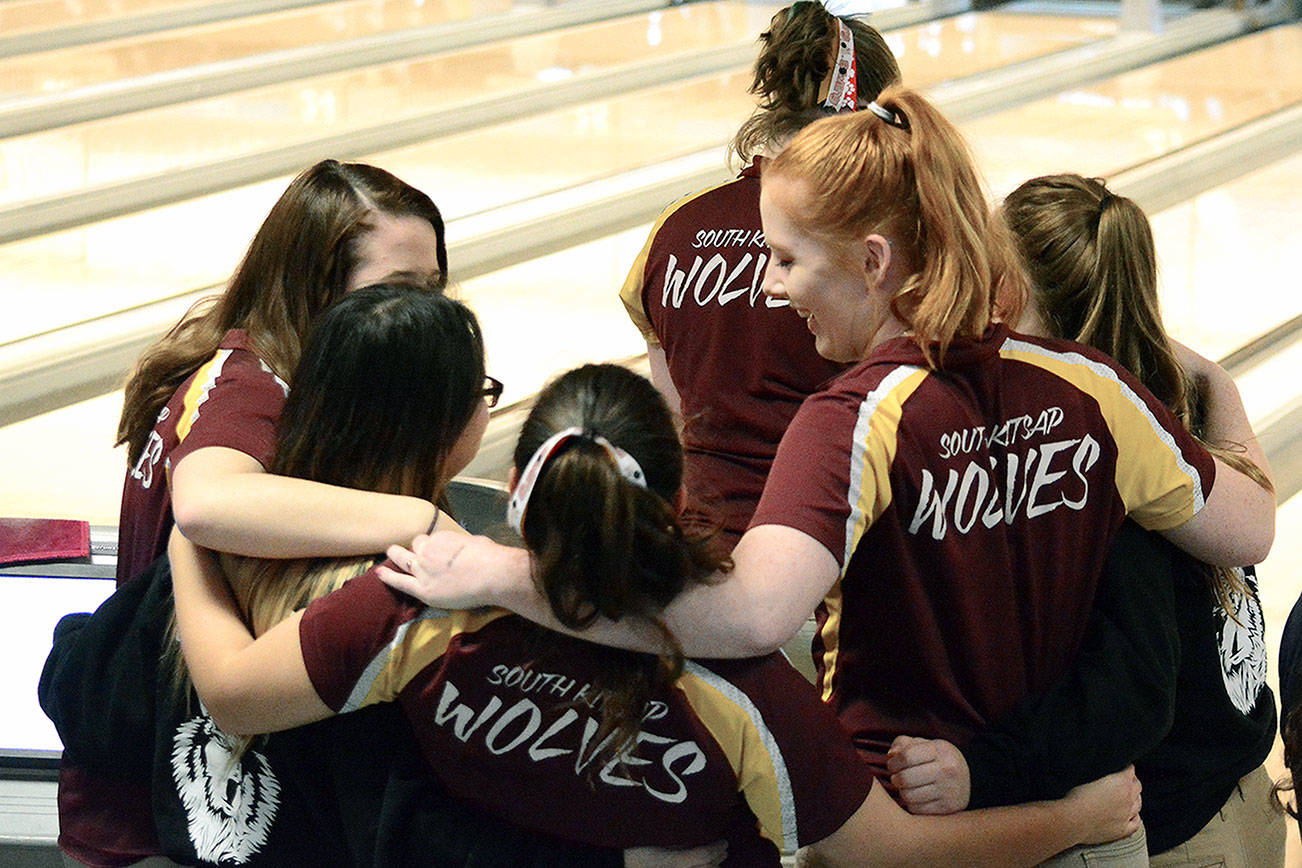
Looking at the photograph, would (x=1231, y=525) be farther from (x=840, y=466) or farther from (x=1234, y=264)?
(x=1234, y=264)

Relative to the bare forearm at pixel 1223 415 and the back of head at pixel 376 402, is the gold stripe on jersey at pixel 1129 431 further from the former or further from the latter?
the back of head at pixel 376 402

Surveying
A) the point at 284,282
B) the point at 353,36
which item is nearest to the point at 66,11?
the point at 353,36

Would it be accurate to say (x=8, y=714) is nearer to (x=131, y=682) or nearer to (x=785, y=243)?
(x=131, y=682)

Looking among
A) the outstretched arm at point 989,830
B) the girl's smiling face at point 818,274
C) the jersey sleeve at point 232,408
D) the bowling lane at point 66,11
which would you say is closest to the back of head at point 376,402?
the jersey sleeve at point 232,408

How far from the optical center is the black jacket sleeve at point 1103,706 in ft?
3.67

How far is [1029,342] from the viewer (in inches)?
43.9

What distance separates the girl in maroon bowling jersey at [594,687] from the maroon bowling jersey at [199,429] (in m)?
0.27

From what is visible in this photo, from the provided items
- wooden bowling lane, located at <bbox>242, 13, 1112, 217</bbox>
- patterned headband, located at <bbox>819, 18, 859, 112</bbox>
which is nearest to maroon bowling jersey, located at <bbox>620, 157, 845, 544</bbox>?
patterned headband, located at <bbox>819, 18, 859, 112</bbox>

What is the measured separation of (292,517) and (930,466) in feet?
1.63

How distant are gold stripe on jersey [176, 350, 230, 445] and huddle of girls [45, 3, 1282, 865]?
0.14ft

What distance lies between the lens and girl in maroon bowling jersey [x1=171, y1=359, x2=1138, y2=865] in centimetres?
92

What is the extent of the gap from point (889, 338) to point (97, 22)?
642 cm

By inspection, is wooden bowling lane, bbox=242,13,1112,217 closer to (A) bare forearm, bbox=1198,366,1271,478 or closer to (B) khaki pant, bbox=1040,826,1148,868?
(A) bare forearm, bbox=1198,366,1271,478

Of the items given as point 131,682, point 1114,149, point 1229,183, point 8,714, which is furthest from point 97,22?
point 131,682
